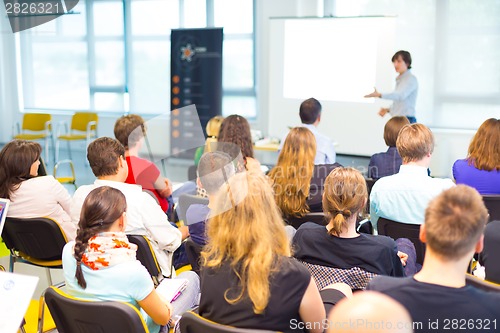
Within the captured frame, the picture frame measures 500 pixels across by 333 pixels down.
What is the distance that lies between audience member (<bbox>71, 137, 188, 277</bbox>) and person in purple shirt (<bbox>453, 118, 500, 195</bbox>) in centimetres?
188

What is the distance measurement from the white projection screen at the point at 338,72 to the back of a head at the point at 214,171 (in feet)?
13.4

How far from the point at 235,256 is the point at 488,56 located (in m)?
5.92

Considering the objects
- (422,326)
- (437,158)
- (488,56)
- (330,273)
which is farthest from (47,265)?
(488,56)

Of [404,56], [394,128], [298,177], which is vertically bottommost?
[298,177]

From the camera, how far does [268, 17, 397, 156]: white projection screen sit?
22.9ft

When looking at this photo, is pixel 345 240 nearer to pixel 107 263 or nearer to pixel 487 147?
pixel 107 263

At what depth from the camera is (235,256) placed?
6.40 ft

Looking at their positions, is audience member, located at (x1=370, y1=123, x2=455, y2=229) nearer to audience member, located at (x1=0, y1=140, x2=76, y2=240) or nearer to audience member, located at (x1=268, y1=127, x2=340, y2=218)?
audience member, located at (x1=268, y1=127, x2=340, y2=218)

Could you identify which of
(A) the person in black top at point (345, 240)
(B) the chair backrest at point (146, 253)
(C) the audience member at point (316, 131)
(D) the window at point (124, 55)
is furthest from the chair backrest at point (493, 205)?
→ (D) the window at point (124, 55)

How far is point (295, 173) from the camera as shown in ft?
11.5

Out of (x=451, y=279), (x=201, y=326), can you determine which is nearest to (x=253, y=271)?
(x=201, y=326)

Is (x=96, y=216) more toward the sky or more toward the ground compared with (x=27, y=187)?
more toward the sky

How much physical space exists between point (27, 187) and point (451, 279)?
8.50 feet

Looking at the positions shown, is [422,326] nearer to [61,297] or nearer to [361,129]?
[61,297]
